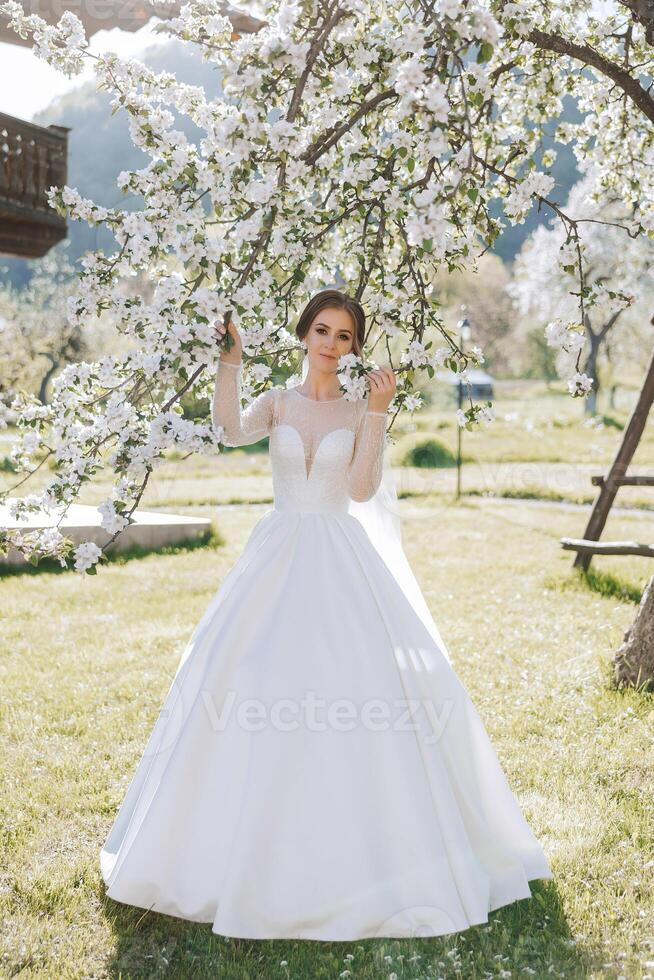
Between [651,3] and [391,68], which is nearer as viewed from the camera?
[391,68]

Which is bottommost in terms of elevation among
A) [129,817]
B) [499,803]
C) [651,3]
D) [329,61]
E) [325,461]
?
[129,817]

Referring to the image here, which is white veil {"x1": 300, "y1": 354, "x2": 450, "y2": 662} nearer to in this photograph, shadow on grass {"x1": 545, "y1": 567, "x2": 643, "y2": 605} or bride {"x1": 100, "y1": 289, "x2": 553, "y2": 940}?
bride {"x1": 100, "y1": 289, "x2": 553, "y2": 940}

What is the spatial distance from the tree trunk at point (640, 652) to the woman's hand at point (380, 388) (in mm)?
3280

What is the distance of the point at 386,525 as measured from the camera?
13.4 feet

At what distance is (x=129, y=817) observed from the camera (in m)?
3.72

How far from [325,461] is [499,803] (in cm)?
164

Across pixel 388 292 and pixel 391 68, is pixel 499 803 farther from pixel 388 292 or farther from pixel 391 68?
pixel 391 68

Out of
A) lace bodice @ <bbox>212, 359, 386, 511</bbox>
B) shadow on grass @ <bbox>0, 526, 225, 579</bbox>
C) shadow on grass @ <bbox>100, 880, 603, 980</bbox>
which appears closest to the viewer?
shadow on grass @ <bbox>100, 880, 603, 980</bbox>

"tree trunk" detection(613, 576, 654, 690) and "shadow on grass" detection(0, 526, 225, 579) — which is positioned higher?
"tree trunk" detection(613, 576, 654, 690)

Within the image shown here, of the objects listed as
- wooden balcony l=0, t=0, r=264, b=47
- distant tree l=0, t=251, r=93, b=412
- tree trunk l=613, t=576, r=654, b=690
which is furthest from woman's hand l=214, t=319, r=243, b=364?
distant tree l=0, t=251, r=93, b=412

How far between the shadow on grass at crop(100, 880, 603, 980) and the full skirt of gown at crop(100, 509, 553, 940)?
0.31ft

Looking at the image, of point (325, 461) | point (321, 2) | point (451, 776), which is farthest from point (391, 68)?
point (451, 776)

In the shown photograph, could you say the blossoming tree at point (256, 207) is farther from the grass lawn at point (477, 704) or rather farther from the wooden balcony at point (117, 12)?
the wooden balcony at point (117, 12)

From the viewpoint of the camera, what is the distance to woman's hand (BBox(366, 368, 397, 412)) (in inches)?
135
